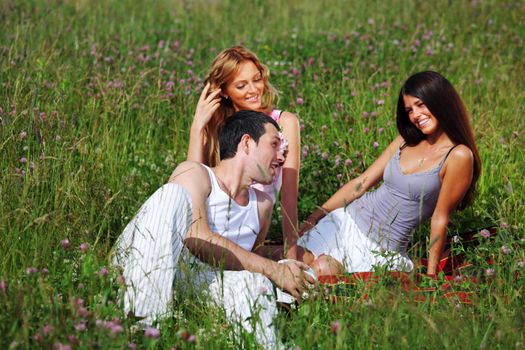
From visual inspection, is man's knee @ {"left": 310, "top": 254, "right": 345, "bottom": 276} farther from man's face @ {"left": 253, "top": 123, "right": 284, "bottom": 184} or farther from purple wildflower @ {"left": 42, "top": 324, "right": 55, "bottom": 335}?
purple wildflower @ {"left": 42, "top": 324, "right": 55, "bottom": 335}

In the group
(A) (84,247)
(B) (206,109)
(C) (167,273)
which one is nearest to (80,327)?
(A) (84,247)

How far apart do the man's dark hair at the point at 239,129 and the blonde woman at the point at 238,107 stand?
52 cm

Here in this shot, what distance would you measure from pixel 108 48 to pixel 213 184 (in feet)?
11.8

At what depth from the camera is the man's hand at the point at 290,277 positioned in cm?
382

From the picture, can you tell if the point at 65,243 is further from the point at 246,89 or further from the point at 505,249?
the point at 505,249

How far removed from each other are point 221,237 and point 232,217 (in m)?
0.24

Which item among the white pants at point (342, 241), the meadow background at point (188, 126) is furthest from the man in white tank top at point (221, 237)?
the white pants at point (342, 241)

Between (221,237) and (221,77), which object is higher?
(221,77)

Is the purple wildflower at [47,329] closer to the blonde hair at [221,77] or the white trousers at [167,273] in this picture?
the white trousers at [167,273]

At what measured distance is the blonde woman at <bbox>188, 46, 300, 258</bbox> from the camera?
4.95 m

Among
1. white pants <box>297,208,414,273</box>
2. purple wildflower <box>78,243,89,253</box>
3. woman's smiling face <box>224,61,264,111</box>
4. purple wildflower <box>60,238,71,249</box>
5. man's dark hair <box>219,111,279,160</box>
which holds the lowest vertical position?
purple wildflower <box>78,243,89,253</box>

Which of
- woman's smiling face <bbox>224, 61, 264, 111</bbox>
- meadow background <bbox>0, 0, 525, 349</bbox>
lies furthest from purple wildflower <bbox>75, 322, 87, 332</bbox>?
woman's smiling face <bbox>224, 61, 264, 111</bbox>

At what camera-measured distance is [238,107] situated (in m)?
5.11

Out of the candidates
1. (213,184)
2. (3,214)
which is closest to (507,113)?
(213,184)
